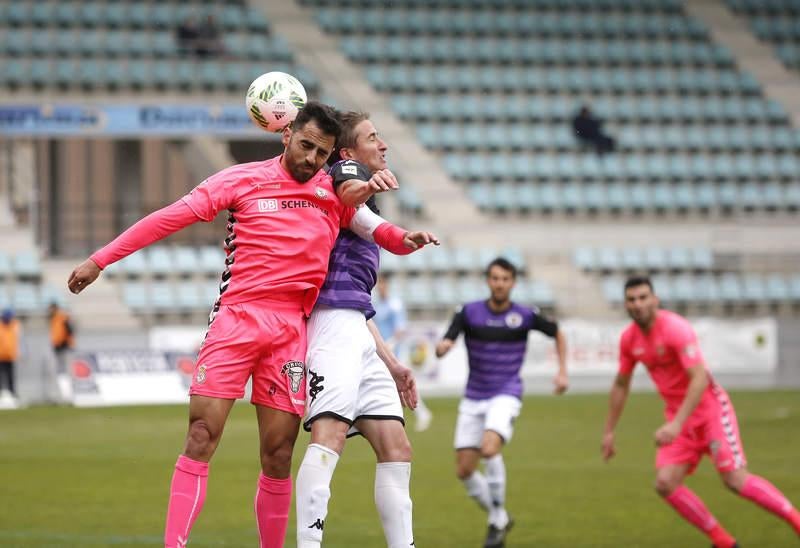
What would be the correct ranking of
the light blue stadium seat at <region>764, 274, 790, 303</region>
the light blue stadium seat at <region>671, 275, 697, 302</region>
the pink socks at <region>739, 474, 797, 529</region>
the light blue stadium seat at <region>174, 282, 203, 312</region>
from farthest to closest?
the light blue stadium seat at <region>764, 274, 790, 303</region>, the light blue stadium seat at <region>671, 275, 697, 302</region>, the light blue stadium seat at <region>174, 282, 203, 312</region>, the pink socks at <region>739, 474, 797, 529</region>

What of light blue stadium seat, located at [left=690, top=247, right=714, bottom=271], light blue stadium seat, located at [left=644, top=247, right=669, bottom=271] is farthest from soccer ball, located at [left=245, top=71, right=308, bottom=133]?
light blue stadium seat, located at [left=690, top=247, right=714, bottom=271]

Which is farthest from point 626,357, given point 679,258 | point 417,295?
point 679,258

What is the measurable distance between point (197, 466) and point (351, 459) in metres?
8.27

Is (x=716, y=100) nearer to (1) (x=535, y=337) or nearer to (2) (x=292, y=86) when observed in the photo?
(1) (x=535, y=337)

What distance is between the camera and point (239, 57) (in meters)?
26.8

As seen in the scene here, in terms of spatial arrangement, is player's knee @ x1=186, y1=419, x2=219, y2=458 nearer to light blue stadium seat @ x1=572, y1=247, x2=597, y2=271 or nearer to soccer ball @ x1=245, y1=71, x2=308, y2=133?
soccer ball @ x1=245, y1=71, x2=308, y2=133

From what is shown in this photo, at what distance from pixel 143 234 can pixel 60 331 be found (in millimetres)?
15562

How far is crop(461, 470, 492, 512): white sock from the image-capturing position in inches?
366

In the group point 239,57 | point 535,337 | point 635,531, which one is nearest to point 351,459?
point 635,531

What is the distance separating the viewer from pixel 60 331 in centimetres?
2100

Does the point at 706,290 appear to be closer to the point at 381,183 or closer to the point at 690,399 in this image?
the point at 690,399

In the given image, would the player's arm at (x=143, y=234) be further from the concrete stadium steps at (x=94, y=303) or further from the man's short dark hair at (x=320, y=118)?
the concrete stadium steps at (x=94, y=303)

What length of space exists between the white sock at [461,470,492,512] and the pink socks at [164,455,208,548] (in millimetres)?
3564

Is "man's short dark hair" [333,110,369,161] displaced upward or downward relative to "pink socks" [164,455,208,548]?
upward
